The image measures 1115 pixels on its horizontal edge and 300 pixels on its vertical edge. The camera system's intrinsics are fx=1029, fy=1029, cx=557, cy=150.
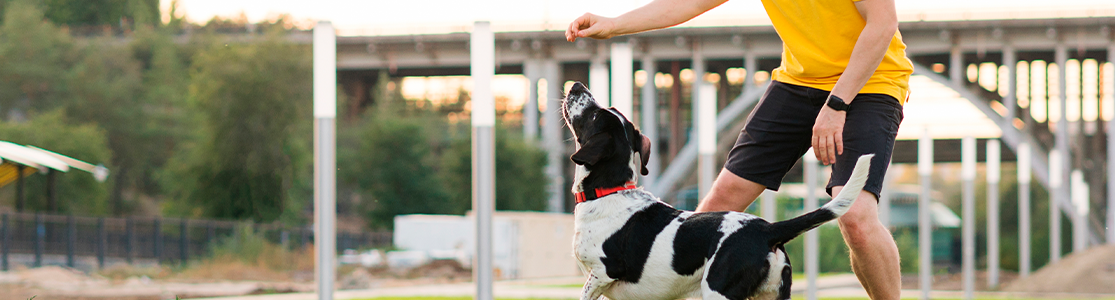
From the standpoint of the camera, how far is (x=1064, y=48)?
38.3 m

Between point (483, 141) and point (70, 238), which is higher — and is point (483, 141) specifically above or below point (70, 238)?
above

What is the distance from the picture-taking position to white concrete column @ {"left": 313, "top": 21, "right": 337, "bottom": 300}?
6.13 m

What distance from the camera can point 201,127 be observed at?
30.4 meters

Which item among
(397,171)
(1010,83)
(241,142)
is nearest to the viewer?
(241,142)

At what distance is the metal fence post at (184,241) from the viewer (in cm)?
2381

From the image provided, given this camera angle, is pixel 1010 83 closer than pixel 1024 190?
No

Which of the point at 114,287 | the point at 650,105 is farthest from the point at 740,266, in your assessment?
the point at 650,105

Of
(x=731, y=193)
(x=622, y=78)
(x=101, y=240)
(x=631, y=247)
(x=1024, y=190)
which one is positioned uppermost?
(x=622, y=78)

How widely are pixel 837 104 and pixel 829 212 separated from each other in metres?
0.39

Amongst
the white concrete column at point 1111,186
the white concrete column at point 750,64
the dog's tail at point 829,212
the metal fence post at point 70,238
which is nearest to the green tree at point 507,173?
the white concrete column at point 750,64

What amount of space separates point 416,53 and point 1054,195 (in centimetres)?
2515

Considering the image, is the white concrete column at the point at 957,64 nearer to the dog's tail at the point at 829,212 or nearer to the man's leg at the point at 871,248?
the man's leg at the point at 871,248

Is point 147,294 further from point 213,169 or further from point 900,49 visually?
point 213,169

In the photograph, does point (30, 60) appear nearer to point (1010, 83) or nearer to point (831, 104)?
point (1010, 83)
